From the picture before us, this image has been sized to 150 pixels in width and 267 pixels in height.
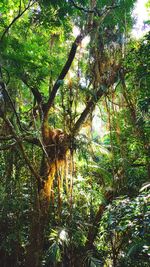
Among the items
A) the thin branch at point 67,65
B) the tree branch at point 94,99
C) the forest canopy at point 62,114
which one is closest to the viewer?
the forest canopy at point 62,114

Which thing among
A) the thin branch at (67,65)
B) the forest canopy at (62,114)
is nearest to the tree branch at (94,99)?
the forest canopy at (62,114)

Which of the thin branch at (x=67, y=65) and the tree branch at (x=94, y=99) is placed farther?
the tree branch at (x=94, y=99)

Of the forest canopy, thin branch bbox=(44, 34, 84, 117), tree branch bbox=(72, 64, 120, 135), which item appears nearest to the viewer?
the forest canopy

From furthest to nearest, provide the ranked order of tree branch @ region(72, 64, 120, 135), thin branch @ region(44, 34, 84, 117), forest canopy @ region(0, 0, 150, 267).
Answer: tree branch @ region(72, 64, 120, 135) → thin branch @ region(44, 34, 84, 117) → forest canopy @ region(0, 0, 150, 267)

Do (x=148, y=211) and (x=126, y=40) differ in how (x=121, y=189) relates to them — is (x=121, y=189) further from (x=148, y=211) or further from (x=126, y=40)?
(x=148, y=211)

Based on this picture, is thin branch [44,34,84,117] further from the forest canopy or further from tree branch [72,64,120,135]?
tree branch [72,64,120,135]

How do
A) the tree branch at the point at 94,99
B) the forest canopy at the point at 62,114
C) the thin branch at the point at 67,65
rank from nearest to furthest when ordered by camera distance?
1. the forest canopy at the point at 62,114
2. the thin branch at the point at 67,65
3. the tree branch at the point at 94,99

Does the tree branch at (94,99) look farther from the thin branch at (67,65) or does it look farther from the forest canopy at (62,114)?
the thin branch at (67,65)

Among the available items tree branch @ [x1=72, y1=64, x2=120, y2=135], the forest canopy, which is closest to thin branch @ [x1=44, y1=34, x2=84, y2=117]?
the forest canopy

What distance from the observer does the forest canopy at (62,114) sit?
378 centimetres

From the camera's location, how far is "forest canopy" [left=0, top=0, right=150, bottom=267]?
3.78 meters

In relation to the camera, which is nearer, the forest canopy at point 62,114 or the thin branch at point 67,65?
the forest canopy at point 62,114

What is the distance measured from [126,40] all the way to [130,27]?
1.60 ft

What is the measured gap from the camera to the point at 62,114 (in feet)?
14.0
